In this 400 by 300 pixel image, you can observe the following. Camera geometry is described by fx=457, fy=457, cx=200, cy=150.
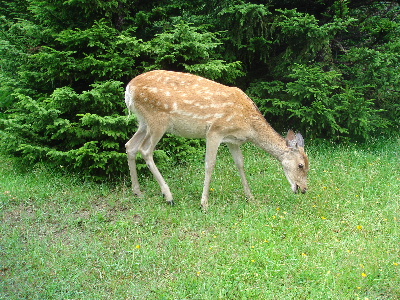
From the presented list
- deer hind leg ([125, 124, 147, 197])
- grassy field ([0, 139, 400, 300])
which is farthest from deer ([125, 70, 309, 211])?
grassy field ([0, 139, 400, 300])

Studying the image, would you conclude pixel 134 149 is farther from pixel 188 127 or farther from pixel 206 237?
pixel 206 237

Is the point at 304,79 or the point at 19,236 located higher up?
the point at 304,79

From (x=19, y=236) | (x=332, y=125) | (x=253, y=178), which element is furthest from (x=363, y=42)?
(x=19, y=236)

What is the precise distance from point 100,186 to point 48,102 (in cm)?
188

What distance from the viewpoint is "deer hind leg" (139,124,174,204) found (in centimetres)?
677

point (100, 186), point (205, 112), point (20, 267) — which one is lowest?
point (100, 186)

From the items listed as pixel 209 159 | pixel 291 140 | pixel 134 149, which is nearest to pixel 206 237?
pixel 209 159

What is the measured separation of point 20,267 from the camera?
493 cm

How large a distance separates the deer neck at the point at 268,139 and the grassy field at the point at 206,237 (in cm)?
70

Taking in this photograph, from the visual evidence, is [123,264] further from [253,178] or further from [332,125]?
Result: [332,125]

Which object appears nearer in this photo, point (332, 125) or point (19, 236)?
point (19, 236)

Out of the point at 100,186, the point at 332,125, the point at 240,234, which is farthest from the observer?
the point at 332,125

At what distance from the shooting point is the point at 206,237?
556cm

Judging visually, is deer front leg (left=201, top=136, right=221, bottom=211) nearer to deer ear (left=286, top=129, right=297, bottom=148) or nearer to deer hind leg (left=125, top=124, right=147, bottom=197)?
deer ear (left=286, top=129, right=297, bottom=148)
